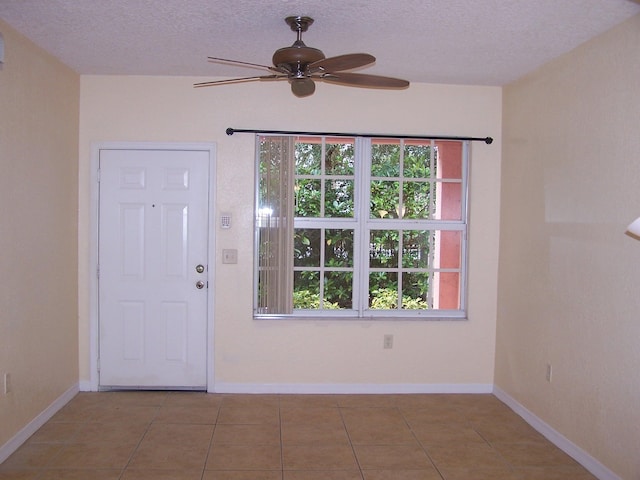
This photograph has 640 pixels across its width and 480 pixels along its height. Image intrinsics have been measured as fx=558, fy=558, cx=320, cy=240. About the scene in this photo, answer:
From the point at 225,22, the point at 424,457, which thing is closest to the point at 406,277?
the point at 424,457

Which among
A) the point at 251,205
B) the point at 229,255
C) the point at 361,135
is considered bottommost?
the point at 229,255

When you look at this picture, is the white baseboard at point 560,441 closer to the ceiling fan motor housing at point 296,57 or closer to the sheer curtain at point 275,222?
the sheer curtain at point 275,222

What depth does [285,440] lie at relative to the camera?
355 cm

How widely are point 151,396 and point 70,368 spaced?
0.63 metres

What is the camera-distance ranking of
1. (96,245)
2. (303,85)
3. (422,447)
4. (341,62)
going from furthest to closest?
1. (96,245)
2. (422,447)
3. (303,85)
4. (341,62)

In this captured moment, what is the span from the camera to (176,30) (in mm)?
3256

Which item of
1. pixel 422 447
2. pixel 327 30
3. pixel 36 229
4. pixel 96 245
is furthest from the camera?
pixel 96 245

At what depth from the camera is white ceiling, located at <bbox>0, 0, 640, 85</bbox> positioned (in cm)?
285

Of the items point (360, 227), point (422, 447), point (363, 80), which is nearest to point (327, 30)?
point (363, 80)

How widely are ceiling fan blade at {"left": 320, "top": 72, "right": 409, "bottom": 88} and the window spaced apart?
1358mm

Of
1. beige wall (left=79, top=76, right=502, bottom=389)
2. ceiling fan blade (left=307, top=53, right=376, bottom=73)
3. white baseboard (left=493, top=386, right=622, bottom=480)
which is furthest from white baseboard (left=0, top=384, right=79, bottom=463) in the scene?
white baseboard (left=493, top=386, right=622, bottom=480)

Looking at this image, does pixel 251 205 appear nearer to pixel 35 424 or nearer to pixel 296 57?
pixel 296 57

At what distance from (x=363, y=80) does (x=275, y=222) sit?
1.62 m

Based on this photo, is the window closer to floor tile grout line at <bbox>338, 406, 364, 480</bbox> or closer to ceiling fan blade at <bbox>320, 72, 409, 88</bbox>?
floor tile grout line at <bbox>338, 406, 364, 480</bbox>
